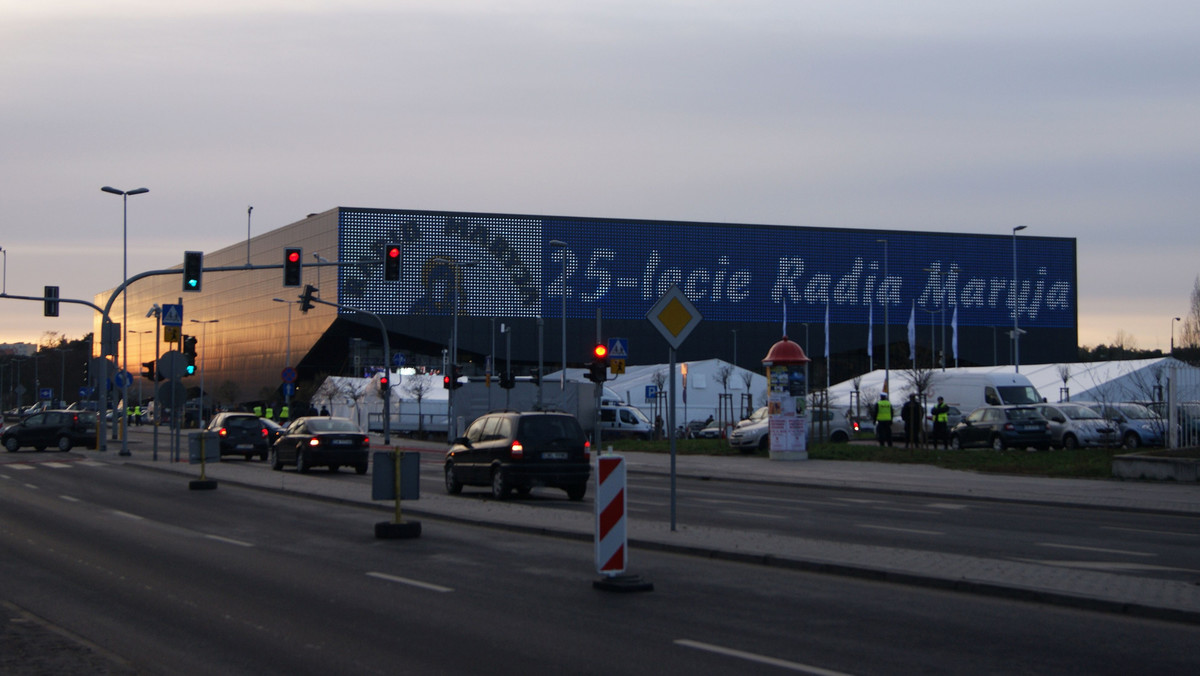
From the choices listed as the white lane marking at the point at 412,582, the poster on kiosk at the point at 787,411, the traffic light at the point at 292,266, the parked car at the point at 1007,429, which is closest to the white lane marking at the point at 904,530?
the white lane marking at the point at 412,582

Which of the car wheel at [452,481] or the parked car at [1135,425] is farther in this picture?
the parked car at [1135,425]

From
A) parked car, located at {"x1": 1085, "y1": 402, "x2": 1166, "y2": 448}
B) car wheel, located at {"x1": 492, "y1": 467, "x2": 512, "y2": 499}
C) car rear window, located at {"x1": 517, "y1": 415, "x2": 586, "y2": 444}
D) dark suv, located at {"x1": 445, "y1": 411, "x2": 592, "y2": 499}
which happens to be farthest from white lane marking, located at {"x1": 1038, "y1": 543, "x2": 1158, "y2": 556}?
parked car, located at {"x1": 1085, "y1": 402, "x2": 1166, "y2": 448}

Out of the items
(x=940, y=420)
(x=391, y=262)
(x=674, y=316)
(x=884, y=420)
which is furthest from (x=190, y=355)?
(x=674, y=316)

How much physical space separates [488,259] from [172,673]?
93.5 meters

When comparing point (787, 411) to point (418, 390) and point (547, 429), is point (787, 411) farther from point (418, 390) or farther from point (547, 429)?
point (418, 390)

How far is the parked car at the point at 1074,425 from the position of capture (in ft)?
128

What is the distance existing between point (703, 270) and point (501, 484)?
8426 cm

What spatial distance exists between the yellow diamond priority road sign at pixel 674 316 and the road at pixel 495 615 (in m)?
3.18

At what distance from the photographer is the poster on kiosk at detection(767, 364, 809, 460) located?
117ft

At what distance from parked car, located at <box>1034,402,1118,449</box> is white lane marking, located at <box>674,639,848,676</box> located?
33.2m

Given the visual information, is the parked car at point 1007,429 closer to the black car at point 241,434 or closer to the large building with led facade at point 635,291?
the black car at point 241,434

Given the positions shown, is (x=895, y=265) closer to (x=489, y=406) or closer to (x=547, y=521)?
(x=489, y=406)

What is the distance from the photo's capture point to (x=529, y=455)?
72.0 ft

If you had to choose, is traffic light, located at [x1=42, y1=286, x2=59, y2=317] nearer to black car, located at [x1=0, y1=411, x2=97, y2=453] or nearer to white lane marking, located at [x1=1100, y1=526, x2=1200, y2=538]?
black car, located at [x1=0, y1=411, x2=97, y2=453]
